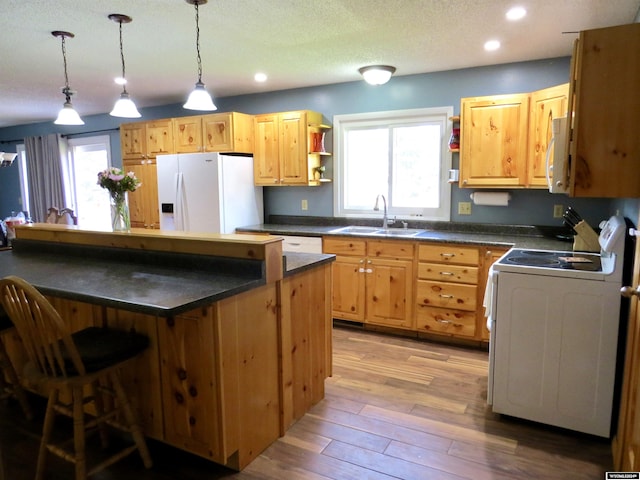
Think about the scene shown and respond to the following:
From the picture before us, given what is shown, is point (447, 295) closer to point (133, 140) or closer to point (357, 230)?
point (357, 230)

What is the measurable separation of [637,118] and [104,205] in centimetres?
649

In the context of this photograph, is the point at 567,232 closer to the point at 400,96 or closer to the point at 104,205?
the point at 400,96

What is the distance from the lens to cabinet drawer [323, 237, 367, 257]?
3.75m

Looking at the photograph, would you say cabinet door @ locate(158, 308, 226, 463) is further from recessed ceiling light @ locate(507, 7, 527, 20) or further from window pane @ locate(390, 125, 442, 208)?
window pane @ locate(390, 125, 442, 208)

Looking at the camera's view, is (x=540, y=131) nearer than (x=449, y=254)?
Yes

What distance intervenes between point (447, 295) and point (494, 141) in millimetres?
1280

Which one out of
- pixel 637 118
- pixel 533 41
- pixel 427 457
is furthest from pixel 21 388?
pixel 533 41

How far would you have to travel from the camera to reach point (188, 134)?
15.1 ft

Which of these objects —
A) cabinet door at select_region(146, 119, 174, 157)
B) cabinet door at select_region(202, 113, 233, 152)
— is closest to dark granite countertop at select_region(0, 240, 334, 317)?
cabinet door at select_region(202, 113, 233, 152)

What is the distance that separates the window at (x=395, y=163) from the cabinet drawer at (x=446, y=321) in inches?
37.4

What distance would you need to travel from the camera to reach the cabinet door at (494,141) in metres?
3.33

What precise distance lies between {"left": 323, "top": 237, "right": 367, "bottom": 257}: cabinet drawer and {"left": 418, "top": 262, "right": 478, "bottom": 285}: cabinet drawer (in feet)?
1.72

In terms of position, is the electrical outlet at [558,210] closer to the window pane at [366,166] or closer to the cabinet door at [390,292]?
the cabinet door at [390,292]

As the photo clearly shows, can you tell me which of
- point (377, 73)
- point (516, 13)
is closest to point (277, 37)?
point (377, 73)
